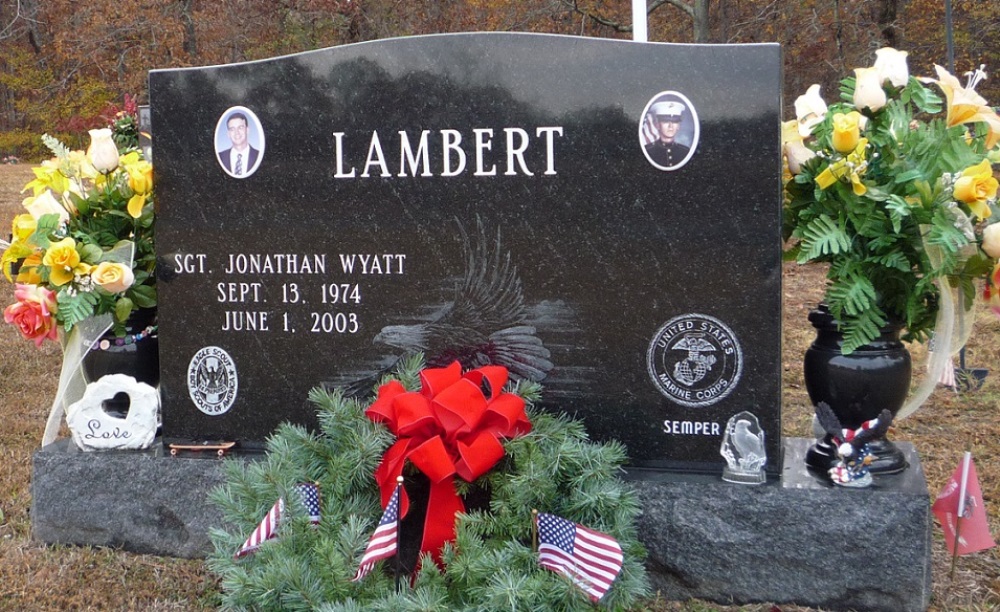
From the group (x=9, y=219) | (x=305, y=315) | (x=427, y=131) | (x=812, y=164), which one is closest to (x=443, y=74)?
(x=427, y=131)

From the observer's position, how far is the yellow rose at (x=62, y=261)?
3.51 m

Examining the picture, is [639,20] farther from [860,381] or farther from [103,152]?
[103,152]

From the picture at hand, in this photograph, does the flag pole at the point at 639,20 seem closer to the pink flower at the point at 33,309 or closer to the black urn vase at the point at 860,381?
the black urn vase at the point at 860,381

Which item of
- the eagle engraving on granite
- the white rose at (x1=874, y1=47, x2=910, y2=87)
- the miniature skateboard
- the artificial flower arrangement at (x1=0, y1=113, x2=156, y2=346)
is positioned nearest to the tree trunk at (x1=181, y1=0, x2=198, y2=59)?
the artificial flower arrangement at (x1=0, y1=113, x2=156, y2=346)

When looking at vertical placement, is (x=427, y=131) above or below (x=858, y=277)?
above

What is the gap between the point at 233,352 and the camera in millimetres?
3711

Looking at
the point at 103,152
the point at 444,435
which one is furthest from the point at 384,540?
the point at 103,152

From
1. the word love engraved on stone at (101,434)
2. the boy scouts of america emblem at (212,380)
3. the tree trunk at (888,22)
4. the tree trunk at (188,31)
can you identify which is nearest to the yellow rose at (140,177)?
the boy scouts of america emblem at (212,380)

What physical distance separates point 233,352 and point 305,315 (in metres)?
0.33

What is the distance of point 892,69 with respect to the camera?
3.20 m

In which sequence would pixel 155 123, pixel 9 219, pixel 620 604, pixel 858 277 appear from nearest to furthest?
pixel 620 604 < pixel 858 277 < pixel 155 123 < pixel 9 219

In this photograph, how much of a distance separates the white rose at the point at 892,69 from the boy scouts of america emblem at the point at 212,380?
2516 mm

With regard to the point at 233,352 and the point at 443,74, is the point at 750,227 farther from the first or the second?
the point at 233,352

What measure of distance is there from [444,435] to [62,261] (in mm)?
1594
